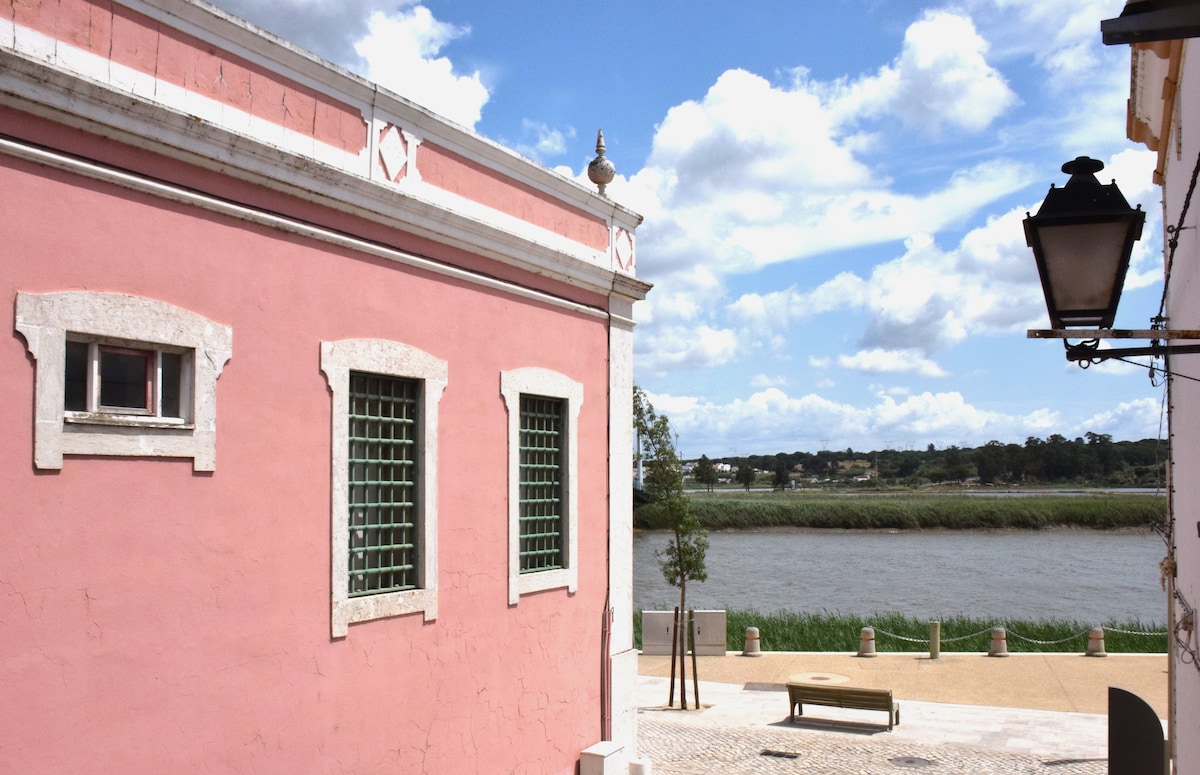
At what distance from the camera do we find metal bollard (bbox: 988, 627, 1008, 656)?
62.4 ft

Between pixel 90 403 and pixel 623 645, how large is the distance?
19.9 ft

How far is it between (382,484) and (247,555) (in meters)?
1.37

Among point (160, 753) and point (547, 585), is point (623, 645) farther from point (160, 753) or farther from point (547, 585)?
point (160, 753)

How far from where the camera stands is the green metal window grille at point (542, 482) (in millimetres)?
9125

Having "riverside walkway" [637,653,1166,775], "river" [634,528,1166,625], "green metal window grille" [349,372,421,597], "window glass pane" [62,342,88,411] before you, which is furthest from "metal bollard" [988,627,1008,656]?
"window glass pane" [62,342,88,411]

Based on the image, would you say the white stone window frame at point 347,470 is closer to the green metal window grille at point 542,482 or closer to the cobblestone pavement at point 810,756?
the green metal window grille at point 542,482

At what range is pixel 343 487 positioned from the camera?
22.7ft

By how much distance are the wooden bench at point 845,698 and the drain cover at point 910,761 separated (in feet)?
4.53

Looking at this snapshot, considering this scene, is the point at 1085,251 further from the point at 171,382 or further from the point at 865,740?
the point at 865,740

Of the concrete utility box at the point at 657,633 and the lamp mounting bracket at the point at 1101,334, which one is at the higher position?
the lamp mounting bracket at the point at 1101,334

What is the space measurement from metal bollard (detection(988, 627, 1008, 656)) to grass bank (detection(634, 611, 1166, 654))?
731 mm

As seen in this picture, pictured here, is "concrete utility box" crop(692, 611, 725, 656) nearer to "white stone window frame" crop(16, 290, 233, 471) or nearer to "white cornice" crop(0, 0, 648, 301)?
"white cornice" crop(0, 0, 648, 301)

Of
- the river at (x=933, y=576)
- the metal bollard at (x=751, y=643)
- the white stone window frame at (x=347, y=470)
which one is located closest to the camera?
the white stone window frame at (x=347, y=470)

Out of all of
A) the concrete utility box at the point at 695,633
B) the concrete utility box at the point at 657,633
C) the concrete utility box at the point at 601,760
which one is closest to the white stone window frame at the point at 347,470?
the concrete utility box at the point at 601,760
